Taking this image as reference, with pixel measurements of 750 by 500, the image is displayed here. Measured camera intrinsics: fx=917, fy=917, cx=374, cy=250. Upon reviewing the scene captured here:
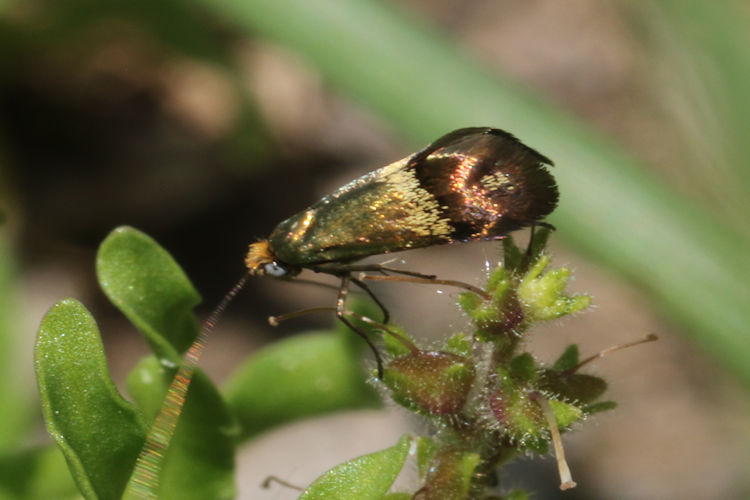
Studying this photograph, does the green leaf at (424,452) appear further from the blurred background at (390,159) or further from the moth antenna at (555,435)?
the blurred background at (390,159)

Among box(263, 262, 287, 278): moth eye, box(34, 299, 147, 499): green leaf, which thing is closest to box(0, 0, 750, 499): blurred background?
box(263, 262, 287, 278): moth eye

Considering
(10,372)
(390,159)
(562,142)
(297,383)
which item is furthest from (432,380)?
(390,159)

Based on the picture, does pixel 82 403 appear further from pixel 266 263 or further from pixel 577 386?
pixel 577 386

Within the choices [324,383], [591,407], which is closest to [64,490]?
[324,383]

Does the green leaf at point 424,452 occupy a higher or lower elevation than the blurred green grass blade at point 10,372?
higher

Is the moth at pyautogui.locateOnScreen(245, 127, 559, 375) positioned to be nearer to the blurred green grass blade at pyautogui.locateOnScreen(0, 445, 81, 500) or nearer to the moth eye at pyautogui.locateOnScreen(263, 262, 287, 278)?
the moth eye at pyautogui.locateOnScreen(263, 262, 287, 278)

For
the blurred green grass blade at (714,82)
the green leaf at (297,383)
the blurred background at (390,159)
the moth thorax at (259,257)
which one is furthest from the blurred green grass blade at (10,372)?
the blurred green grass blade at (714,82)
